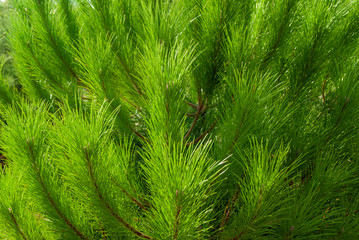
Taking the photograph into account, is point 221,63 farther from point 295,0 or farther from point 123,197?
point 123,197

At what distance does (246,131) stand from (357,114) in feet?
1.79

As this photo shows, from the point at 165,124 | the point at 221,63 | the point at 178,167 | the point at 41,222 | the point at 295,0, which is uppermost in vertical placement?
the point at 295,0

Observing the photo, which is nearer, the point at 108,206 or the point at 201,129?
the point at 108,206

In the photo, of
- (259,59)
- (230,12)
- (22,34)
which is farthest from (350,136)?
(22,34)

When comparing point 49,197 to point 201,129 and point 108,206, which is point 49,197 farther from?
point 201,129

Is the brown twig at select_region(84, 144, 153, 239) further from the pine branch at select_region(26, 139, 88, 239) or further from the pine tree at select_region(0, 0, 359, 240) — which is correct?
the pine branch at select_region(26, 139, 88, 239)

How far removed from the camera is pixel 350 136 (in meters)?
1.43

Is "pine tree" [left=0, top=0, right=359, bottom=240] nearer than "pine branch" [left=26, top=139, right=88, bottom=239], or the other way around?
"pine tree" [left=0, top=0, right=359, bottom=240]

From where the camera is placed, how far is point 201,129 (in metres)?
1.99

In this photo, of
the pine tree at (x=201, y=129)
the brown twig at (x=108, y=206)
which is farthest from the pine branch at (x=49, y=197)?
the brown twig at (x=108, y=206)

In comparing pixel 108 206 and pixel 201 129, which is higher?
pixel 201 129

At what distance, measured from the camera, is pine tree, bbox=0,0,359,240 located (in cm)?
98

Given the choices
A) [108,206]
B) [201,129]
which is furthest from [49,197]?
[201,129]

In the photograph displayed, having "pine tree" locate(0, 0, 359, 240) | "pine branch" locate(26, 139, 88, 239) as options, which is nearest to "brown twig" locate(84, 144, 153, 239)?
"pine tree" locate(0, 0, 359, 240)
